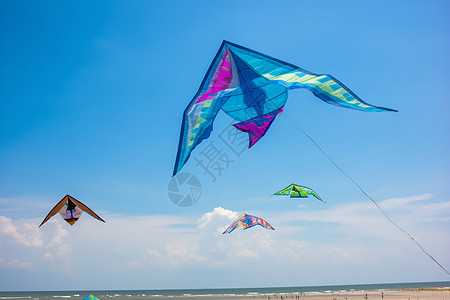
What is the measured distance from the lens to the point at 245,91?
724cm

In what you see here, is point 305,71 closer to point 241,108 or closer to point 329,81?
point 329,81

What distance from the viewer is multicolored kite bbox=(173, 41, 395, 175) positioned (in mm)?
5852

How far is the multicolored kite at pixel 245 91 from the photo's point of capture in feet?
19.2

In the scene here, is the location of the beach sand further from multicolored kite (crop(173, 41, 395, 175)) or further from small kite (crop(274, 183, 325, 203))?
→ multicolored kite (crop(173, 41, 395, 175))

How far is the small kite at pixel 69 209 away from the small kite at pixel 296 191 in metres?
8.84

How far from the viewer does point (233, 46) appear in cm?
646

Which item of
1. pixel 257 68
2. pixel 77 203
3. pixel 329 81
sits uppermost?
pixel 257 68

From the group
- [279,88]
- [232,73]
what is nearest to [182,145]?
[232,73]

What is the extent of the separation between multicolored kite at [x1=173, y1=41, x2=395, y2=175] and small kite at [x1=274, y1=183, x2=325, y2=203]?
10166mm

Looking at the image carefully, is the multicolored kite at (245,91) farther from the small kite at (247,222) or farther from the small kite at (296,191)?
the small kite at (247,222)

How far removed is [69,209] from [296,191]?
10.0m

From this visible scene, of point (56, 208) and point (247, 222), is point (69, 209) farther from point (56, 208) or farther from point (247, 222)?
point (247, 222)

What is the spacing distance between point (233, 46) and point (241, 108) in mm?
1533

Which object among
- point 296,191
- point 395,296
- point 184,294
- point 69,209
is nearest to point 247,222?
point 296,191
